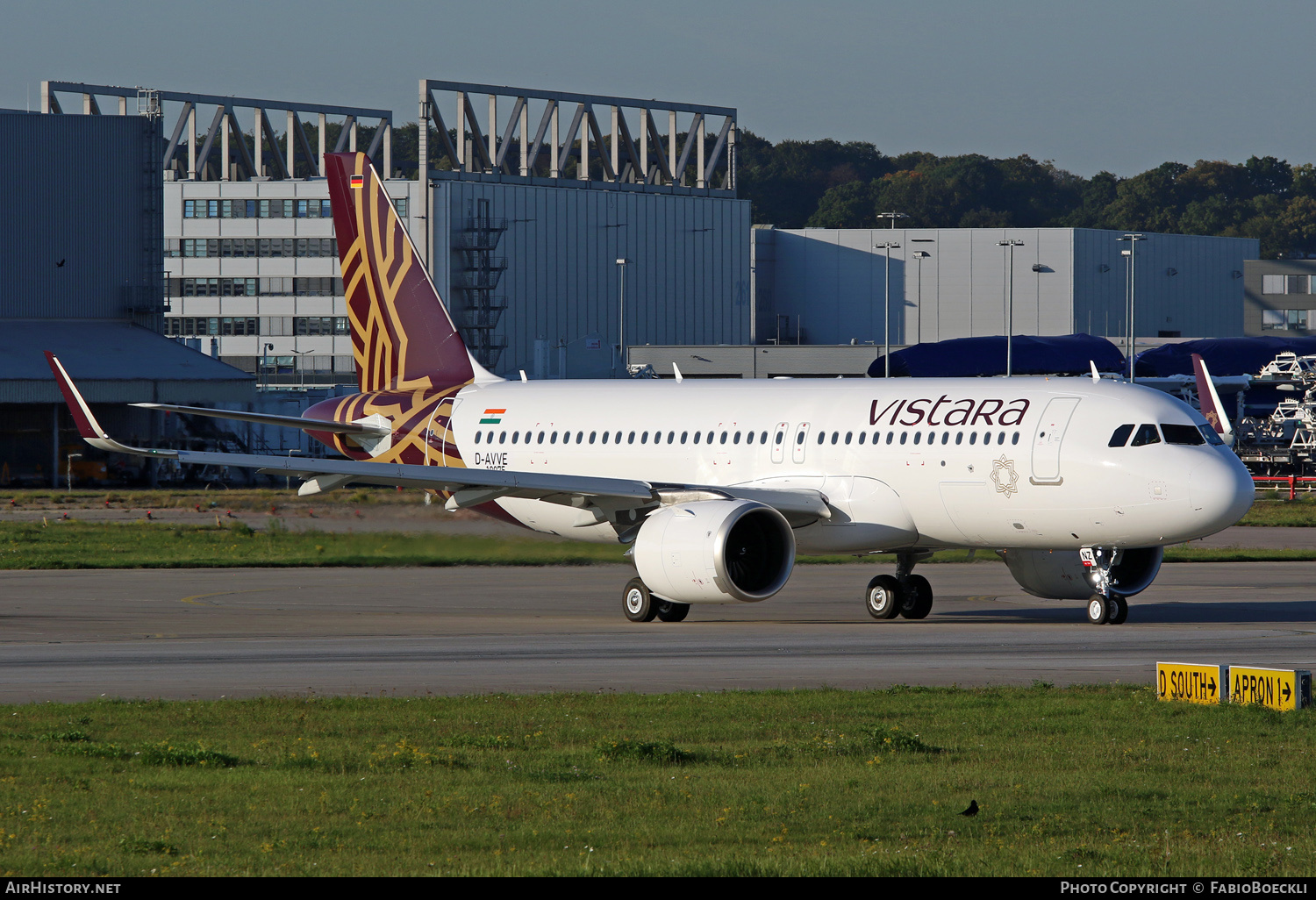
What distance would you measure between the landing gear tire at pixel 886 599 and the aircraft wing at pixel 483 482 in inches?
80.2

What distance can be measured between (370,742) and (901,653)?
10.4 m

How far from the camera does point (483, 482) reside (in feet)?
95.6

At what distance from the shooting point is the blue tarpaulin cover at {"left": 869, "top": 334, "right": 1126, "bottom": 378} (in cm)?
9544

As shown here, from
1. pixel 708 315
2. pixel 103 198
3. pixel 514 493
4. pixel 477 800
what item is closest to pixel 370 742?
pixel 477 800

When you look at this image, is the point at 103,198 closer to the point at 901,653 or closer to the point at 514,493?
the point at 514,493

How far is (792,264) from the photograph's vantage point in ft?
427

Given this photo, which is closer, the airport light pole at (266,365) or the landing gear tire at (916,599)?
the landing gear tire at (916,599)

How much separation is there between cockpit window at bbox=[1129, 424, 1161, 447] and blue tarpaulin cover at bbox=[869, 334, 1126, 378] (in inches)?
2662

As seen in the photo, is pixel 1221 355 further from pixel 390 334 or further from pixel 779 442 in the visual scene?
pixel 779 442

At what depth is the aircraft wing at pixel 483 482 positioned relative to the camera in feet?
94.6

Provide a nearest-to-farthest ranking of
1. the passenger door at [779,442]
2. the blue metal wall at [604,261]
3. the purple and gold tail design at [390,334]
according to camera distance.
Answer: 1. the passenger door at [779,442]
2. the purple and gold tail design at [390,334]
3. the blue metal wall at [604,261]

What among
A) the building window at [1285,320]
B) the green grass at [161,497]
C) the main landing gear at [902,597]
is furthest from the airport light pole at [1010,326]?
the building window at [1285,320]

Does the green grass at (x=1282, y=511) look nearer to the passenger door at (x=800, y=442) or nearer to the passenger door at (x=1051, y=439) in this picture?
the passenger door at (x=1051, y=439)

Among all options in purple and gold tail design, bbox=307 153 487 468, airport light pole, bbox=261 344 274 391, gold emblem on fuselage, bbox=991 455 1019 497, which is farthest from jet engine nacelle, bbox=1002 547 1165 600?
airport light pole, bbox=261 344 274 391
